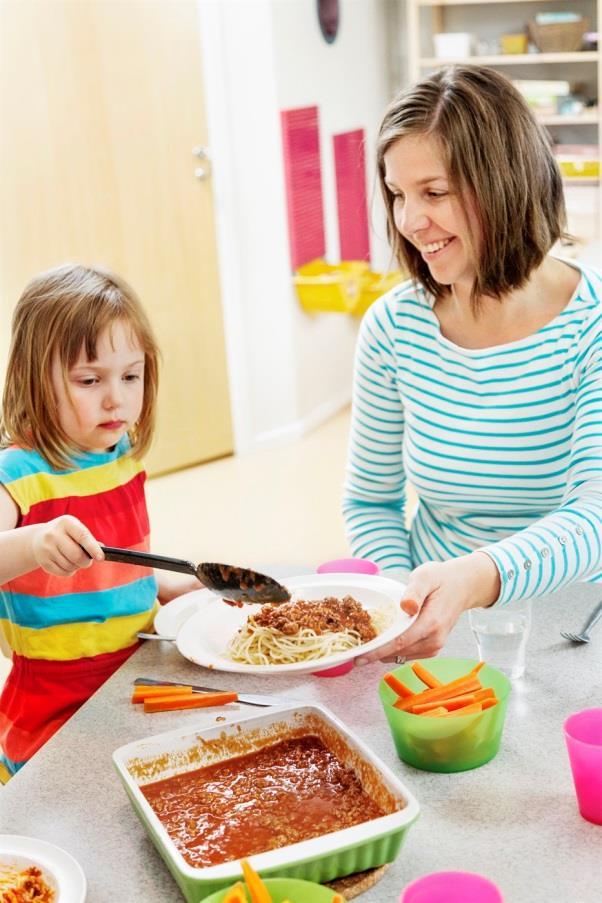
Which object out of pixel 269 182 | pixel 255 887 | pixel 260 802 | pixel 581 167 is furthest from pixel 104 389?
pixel 581 167

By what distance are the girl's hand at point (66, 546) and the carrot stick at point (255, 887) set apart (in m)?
0.44

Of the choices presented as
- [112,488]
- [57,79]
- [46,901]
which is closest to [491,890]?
[46,901]

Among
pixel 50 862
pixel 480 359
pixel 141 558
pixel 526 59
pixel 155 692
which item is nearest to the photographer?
pixel 50 862

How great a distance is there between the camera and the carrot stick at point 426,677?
3.97 feet

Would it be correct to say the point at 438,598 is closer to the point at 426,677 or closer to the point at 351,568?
the point at 426,677

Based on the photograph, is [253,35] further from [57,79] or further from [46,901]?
[46,901]

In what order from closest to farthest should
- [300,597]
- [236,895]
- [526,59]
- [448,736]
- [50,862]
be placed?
[236,895] → [50,862] → [448,736] → [300,597] → [526,59]

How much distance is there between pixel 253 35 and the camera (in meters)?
4.39

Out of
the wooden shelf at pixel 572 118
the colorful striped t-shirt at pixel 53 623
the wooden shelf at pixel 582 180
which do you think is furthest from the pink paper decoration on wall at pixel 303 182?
the colorful striped t-shirt at pixel 53 623

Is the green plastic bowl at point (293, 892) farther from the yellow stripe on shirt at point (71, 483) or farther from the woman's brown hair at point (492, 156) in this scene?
the woman's brown hair at point (492, 156)

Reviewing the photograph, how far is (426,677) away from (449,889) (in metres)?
0.36

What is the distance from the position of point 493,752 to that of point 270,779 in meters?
0.24

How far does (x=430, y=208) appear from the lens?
1.60 meters

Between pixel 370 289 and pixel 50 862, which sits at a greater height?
pixel 50 862
